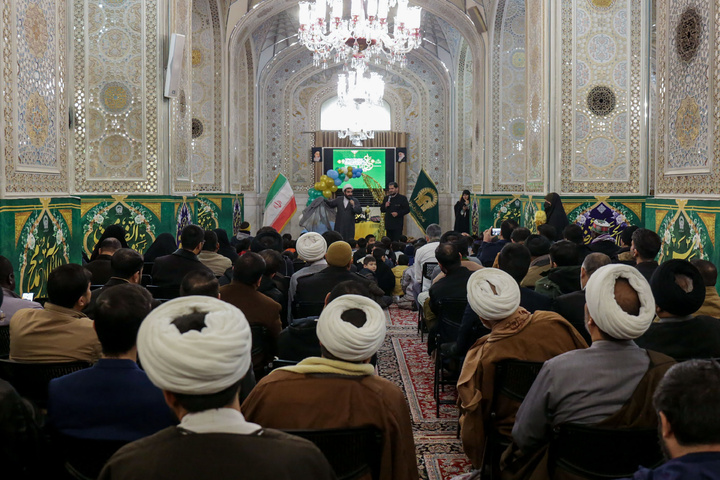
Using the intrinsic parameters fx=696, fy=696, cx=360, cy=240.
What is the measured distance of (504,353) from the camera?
2662 mm

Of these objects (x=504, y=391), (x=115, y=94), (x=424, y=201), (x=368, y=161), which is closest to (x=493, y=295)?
(x=504, y=391)

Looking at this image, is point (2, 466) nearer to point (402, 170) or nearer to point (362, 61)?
point (362, 61)

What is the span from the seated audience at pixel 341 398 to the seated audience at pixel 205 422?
57 cm

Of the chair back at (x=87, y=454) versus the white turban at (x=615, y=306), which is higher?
the white turban at (x=615, y=306)

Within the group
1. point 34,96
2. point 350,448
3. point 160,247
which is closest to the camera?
point 350,448

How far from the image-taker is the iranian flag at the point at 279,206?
1112 cm

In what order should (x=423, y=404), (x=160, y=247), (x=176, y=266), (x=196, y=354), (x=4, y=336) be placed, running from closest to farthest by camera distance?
(x=196, y=354) < (x=4, y=336) < (x=423, y=404) < (x=176, y=266) < (x=160, y=247)

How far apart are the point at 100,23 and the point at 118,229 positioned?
9.63 ft

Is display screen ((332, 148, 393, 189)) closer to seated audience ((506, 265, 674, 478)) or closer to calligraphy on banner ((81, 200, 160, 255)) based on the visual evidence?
calligraphy on banner ((81, 200, 160, 255))

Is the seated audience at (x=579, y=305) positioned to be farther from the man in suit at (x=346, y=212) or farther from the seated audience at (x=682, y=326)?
the man in suit at (x=346, y=212)

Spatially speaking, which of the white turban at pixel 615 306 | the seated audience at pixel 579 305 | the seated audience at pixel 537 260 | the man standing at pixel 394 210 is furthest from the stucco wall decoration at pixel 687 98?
the man standing at pixel 394 210

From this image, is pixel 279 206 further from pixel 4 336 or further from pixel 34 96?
pixel 4 336

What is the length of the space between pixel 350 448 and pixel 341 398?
0.51 feet

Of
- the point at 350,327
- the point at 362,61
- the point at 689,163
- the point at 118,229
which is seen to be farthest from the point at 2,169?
the point at 362,61
